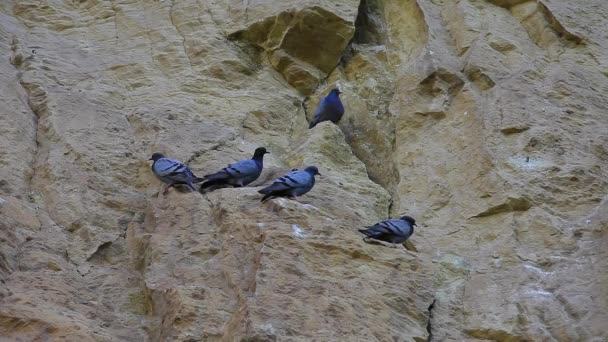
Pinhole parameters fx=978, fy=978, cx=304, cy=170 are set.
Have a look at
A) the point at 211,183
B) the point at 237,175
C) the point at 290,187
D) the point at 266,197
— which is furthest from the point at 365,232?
the point at 211,183

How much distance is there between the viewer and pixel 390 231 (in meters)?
8.69

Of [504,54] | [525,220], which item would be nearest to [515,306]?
[525,220]

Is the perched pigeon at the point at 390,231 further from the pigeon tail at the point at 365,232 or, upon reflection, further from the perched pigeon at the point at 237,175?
the perched pigeon at the point at 237,175

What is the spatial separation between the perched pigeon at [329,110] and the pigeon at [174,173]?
2404mm

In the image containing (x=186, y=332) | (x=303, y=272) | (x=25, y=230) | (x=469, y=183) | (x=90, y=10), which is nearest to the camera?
(x=186, y=332)

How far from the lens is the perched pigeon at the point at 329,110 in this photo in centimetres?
1132

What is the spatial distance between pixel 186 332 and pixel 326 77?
5739 millimetres

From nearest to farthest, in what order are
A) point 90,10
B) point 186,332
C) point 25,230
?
point 186,332 → point 25,230 → point 90,10

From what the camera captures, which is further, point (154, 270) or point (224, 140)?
point (224, 140)

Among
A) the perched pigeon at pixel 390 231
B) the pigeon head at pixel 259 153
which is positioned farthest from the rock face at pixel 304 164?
the pigeon head at pixel 259 153

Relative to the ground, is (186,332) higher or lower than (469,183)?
higher

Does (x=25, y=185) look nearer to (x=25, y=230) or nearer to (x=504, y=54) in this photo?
(x=25, y=230)

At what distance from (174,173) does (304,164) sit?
159cm

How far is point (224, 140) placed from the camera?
1055 cm
